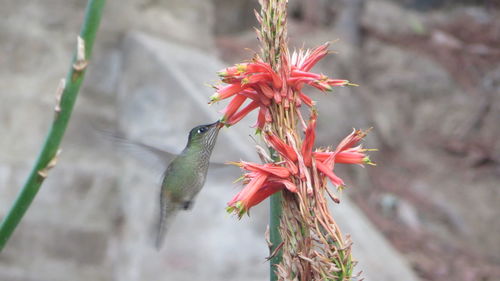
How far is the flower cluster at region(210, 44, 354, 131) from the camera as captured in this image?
0.87 metres

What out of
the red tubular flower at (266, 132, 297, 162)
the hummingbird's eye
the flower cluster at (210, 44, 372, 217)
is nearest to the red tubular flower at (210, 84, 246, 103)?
the flower cluster at (210, 44, 372, 217)

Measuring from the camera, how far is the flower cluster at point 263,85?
34.1 inches

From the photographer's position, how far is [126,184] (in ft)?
11.5

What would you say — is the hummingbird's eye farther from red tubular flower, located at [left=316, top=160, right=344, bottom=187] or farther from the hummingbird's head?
red tubular flower, located at [left=316, top=160, right=344, bottom=187]

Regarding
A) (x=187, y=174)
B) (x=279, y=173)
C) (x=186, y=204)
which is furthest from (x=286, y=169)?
(x=186, y=204)

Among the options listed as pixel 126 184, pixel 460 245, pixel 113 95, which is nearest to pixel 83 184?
pixel 126 184

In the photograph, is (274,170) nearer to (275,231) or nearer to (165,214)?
(275,231)

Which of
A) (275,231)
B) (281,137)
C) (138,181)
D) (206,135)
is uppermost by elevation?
(138,181)

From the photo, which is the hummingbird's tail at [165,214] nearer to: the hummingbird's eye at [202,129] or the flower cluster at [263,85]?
the hummingbird's eye at [202,129]

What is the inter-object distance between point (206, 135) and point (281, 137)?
311 mm

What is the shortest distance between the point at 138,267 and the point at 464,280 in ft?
7.49

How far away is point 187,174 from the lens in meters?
1.44

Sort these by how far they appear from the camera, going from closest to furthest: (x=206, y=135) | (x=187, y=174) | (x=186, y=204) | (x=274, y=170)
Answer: (x=274, y=170) < (x=206, y=135) < (x=187, y=174) < (x=186, y=204)

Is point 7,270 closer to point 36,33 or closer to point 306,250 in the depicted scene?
point 36,33
